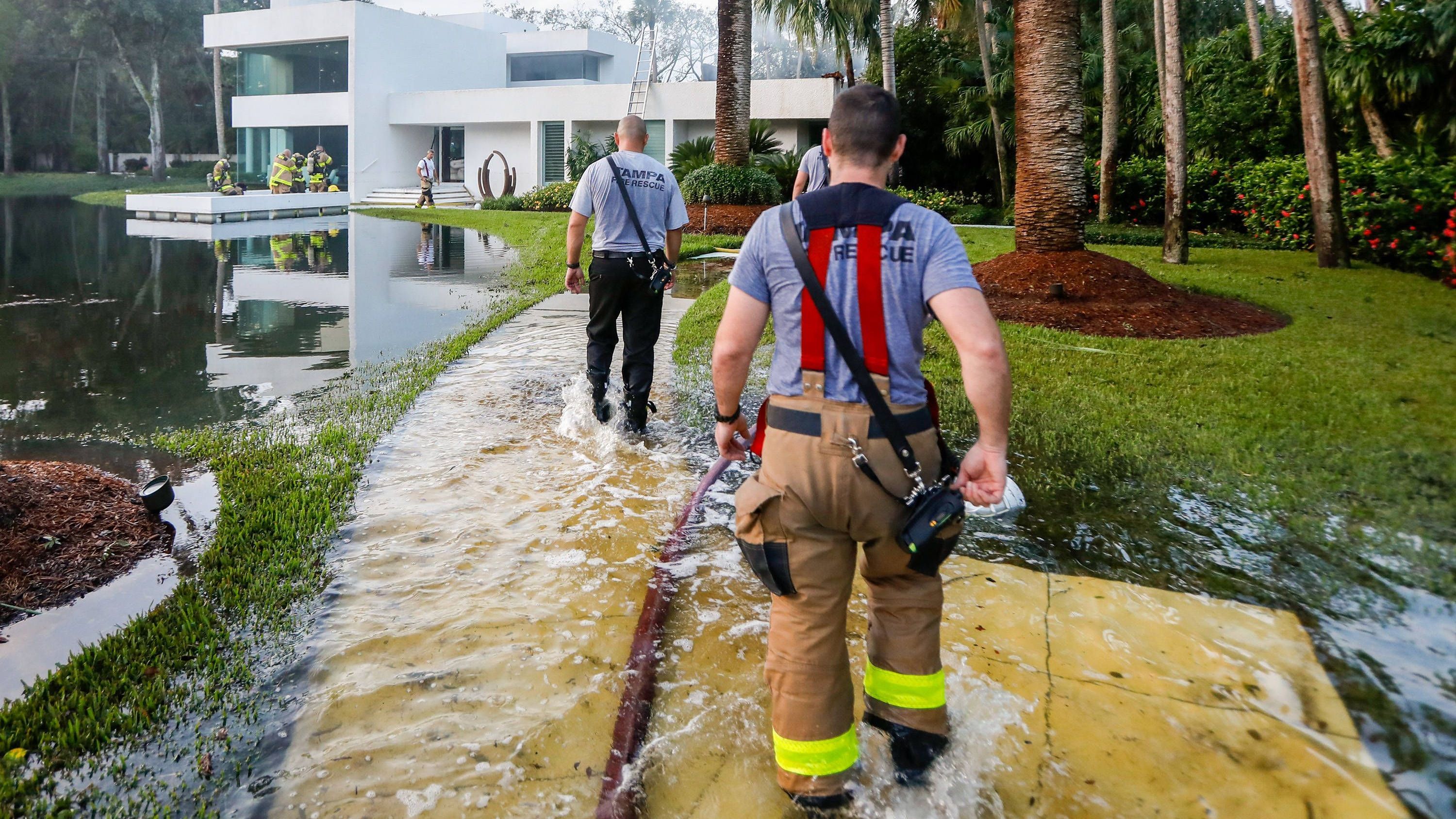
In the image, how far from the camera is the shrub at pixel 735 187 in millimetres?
20766

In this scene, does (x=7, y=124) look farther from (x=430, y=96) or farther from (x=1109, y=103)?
(x=1109, y=103)

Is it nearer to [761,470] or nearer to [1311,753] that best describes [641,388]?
[761,470]

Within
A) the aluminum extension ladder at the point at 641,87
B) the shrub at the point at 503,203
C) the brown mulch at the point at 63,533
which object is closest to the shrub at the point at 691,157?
the aluminum extension ladder at the point at 641,87

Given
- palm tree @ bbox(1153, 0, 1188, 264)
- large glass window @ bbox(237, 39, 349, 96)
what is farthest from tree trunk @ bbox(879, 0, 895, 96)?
large glass window @ bbox(237, 39, 349, 96)

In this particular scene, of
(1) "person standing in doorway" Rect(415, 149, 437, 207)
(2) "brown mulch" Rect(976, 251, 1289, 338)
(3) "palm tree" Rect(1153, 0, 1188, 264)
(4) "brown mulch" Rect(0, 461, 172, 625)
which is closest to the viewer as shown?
(4) "brown mulch" Rect(0, 461, 172, 625)

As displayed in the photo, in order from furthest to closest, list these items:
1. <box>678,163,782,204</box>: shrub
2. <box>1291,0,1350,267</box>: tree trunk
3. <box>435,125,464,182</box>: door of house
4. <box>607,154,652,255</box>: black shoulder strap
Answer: <box>435,125,464,182</box>: door of house, <box>678,163,782,204</box>: shrub, <box>1291,0,1350,267</box>: tree trunk, <box>607,154,652,255</box>: black shoulder strap

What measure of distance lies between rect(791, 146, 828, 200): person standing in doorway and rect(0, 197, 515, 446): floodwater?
4.09 metres

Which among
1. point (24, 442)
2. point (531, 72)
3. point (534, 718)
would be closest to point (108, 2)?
point (531, 72)

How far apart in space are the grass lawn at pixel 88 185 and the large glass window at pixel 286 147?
12.3 ft

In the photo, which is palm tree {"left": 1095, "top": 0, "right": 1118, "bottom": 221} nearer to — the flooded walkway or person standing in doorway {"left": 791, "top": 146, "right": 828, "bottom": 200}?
person standing in doorway {"left": 791, "top": 146, "right": 828, "bottom": 200}

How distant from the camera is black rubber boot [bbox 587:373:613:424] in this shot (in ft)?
21.7

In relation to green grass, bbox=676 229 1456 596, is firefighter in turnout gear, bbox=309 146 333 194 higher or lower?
higher

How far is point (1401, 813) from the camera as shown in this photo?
2.73 m

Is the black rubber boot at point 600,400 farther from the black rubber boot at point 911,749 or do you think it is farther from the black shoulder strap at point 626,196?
the black rubber boot at point 911,749
